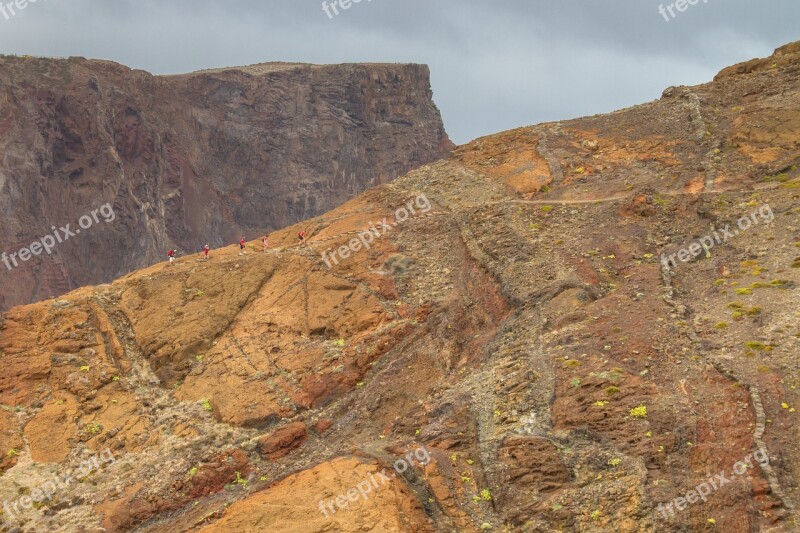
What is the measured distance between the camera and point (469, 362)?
35625 mm

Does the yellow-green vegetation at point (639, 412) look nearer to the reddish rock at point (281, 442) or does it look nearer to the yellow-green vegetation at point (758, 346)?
the yellow-green vegetation at point (758, 346)

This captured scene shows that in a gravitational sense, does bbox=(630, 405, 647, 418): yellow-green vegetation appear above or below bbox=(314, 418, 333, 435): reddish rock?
below

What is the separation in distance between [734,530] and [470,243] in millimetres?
20513

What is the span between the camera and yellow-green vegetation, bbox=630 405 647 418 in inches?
1147

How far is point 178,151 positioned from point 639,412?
9362cm

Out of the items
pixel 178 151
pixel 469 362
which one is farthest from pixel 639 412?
pixel 178 151

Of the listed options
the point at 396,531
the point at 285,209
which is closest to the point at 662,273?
the point at 396,531

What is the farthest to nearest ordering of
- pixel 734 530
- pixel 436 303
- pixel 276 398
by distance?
pixel 436 303 → pixel 276 398 → pixel 734 530

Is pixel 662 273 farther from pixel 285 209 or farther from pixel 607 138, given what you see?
pixel 285 209

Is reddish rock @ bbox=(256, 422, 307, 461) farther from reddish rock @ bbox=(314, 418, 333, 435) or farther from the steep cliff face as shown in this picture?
the steep cliff face

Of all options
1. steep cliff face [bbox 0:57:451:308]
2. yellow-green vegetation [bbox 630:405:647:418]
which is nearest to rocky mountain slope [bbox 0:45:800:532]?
yellow-green vegetation [bbox 630:405:647:418]

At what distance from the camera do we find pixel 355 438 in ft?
110

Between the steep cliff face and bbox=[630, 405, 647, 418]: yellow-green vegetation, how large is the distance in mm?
74220

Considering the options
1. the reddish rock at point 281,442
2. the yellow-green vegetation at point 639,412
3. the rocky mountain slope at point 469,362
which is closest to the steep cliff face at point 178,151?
the rocky mountain slope at point 469,362
